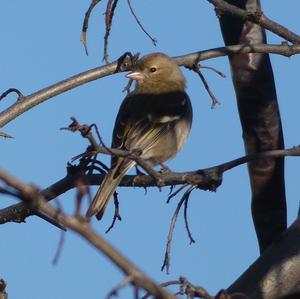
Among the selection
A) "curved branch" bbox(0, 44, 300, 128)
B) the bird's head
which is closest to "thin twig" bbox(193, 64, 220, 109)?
"curved branch" bbox(0, 44, 300, 128)

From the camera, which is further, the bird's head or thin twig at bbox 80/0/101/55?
the bird's head

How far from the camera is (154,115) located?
291 inches

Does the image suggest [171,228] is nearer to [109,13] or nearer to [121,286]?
[109,13]

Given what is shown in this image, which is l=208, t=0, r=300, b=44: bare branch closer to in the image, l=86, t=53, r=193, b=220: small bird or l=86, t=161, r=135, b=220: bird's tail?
l=86, t=161, r=135, b=220: bird's tail

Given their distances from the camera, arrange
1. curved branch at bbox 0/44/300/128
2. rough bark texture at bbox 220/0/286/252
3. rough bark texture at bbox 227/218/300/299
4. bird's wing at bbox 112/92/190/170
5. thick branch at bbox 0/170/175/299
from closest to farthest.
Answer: thick branch at bbox 0/170/175/299 < rough bark texture at bbox 227/218/300/299 < curved branch at bbox 0/44/300/128 < rough bark texture at bbox 220/0/286/252 < bird's wing at bbox 112/92/190/170

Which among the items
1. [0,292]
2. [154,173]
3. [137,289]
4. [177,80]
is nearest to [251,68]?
[177,80]

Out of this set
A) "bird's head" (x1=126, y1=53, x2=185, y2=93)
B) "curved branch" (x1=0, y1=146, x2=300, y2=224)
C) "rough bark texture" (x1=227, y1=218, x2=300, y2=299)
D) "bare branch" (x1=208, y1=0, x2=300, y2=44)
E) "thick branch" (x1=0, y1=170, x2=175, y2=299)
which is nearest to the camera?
"thick branch" (x1=0, y1=170, x2=175, y2=299)

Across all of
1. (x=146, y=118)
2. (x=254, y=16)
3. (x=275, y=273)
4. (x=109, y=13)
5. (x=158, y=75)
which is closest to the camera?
(x=275, y=273)

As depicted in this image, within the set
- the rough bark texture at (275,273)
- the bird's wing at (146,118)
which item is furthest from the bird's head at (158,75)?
the rough bark texture at (275,273)

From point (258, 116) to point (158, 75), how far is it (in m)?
2.36

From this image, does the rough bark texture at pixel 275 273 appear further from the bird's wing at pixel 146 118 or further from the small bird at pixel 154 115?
the bird's wing at pixel 146 118

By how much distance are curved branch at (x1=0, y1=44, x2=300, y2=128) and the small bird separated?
82 cm

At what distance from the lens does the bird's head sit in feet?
27.6

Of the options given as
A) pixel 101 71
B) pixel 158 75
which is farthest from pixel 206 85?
pixel 158 75
